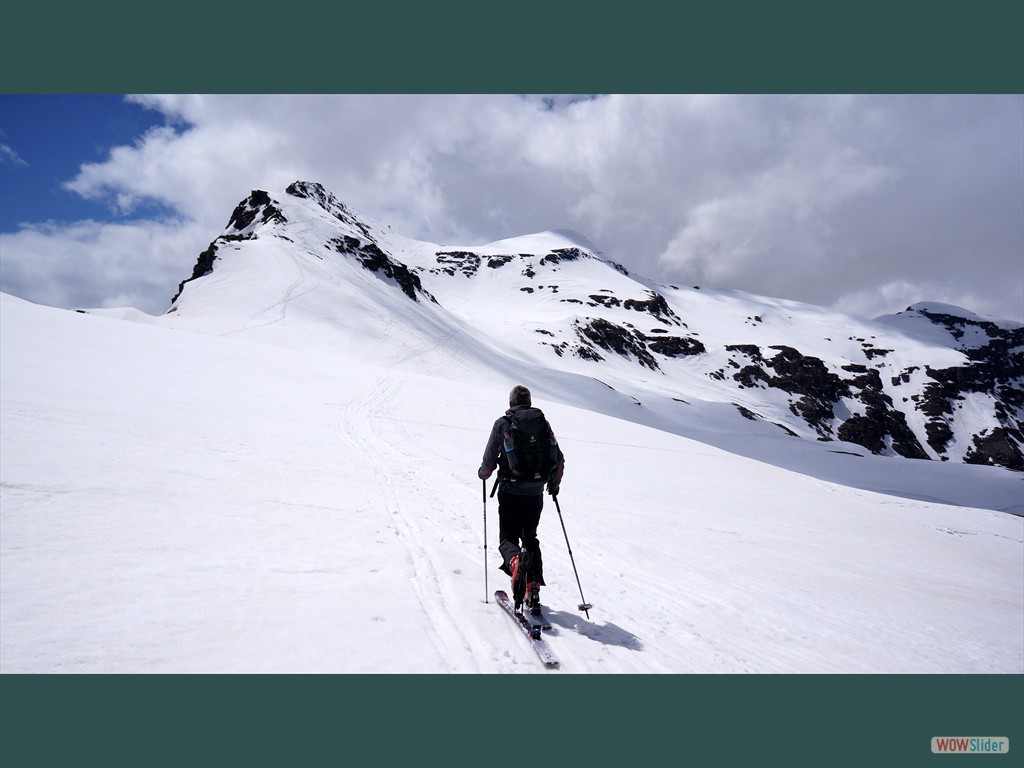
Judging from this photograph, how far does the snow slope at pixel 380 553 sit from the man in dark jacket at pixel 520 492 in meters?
0.66

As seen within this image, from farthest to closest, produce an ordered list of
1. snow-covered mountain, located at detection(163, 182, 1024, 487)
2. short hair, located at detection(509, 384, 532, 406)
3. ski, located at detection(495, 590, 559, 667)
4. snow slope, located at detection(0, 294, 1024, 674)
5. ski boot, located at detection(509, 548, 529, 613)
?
snow-covered mountain, located at detection(163, 182, 1024, 487) → short hair, located at detection(509, 384, 532, 406) → ski boot, located at detection(509, 548, 529, 613) → ski, located at detection(495, 590, 559, 667) → snow slope, located at detection(0, 294, 1024, 674)

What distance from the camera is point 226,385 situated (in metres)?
17.2

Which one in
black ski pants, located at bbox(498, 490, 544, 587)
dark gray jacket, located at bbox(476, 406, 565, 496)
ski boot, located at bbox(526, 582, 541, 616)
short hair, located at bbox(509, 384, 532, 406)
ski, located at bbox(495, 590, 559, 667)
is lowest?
ski, located at bbox(495, 590, 559, 667)

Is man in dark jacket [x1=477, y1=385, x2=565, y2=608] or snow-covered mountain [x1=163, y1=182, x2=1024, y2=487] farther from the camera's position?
snow-covered mountain [x1=163, y1=182, x2=1024, y2=487]

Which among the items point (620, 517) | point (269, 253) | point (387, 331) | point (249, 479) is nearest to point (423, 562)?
point (249, 479)

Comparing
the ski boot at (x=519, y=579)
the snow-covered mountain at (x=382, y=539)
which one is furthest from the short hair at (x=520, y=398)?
the ski boot at (x=519, y=579)

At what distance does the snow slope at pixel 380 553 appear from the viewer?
13.7 ft

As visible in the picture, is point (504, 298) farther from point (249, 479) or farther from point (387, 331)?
point (249, 479)

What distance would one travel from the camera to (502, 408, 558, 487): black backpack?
5309 millimetres

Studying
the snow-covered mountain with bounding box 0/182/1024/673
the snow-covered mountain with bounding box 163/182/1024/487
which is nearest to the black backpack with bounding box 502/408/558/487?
the snow-covered mountain with bounding box 0/182/1024/673

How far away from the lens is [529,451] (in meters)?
5.31

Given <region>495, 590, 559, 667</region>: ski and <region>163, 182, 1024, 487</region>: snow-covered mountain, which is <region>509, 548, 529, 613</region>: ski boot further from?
<region>163, 182, 1024, 487</region>: snow-covered mountain

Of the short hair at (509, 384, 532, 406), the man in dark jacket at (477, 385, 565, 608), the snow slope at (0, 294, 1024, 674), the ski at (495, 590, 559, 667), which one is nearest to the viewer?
the snow slope at (0, 294, 1024, 674)

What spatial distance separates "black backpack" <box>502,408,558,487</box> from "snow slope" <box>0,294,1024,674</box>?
63.2 inches
